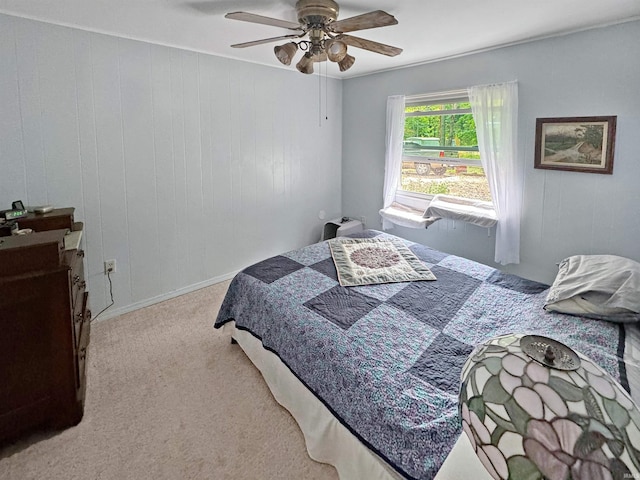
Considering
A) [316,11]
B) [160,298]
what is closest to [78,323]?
[160,298]

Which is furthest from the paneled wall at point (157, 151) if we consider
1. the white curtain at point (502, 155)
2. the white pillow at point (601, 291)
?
the white pillow at point (601, 291)

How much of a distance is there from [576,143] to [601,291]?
1385 mm

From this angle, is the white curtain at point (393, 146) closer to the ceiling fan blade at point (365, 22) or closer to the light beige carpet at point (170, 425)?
the ceiling fan blade at point (365, 22)

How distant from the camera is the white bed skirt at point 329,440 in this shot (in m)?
1.06

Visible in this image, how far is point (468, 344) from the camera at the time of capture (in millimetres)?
1688

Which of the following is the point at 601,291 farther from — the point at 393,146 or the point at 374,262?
the point at 393,146

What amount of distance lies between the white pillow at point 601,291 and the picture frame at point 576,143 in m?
0.95

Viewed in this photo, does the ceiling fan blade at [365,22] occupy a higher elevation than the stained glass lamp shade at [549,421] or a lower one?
higher

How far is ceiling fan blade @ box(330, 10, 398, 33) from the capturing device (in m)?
1.73

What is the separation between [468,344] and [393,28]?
2.14 m

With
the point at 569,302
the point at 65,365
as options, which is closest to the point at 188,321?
the point at 65,365

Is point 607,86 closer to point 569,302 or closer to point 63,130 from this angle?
point 569,302

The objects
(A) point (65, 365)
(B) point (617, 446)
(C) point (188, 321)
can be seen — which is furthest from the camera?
(C) point (188, 321)

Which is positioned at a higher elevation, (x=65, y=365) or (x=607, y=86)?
(x=607, y=86)
